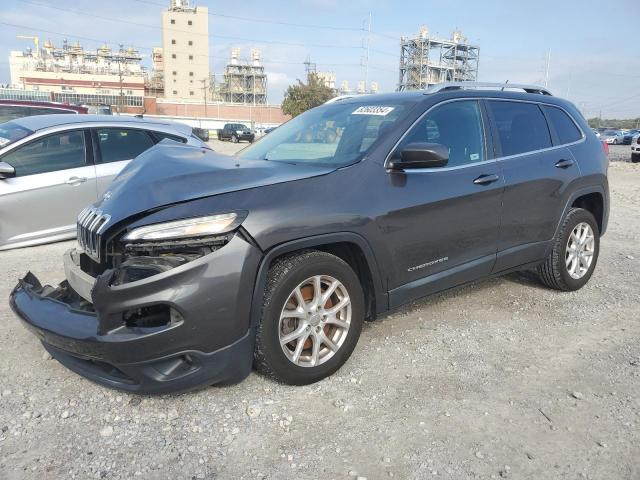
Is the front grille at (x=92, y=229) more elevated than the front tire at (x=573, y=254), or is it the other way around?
the front grille at (x=92, y=229)

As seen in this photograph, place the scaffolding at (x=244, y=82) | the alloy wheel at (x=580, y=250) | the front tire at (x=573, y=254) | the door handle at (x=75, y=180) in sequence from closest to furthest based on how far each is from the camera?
1. the front tire at (x=573, y=254)
2. the alloy wheel at (x=580, y=250)
3. the door handle at (x=75, y=180)
4. the scaffolding at (x=244, y=82)

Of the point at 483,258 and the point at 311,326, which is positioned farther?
the point at 483,258

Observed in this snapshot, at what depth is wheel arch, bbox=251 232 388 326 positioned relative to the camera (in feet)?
9.11

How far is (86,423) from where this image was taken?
2.75 m

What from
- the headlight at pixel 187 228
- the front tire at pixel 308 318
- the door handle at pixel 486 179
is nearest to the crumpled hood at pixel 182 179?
the headlight at pixel 187 228

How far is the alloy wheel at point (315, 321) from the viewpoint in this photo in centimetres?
300

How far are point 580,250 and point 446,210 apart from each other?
81.6 inches

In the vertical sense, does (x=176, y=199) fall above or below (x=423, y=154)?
below

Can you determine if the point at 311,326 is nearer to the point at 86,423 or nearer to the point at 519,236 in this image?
the point at 86,423

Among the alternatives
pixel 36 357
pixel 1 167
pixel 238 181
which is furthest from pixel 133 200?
pixel 1 167

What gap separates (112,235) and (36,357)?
4.14 feet

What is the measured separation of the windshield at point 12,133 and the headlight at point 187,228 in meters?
4.33

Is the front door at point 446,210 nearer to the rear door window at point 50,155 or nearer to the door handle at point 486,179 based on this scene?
the door handle at point 486,179

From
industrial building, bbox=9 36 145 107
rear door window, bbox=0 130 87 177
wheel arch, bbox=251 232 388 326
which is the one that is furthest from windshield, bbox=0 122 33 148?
industrial building, bbox=9 36 145 107
